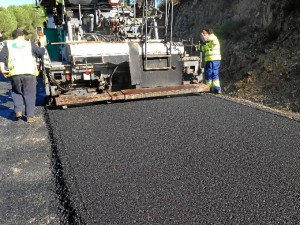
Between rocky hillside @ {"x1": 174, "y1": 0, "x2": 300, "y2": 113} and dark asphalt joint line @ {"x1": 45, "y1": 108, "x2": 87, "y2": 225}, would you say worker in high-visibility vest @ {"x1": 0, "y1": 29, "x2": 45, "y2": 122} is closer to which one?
dark asphalt joint line @ {"x1": 45, "y1": 108, "x2": 87, "y2": 225}

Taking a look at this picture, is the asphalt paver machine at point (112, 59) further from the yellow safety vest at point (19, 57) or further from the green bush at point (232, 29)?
the green bush at point (232, 29)

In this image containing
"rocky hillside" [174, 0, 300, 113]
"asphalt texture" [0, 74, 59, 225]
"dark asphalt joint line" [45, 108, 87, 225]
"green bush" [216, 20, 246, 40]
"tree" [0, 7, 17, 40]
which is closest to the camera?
"dark asphalt joint line" [45, 108, 87, 225]

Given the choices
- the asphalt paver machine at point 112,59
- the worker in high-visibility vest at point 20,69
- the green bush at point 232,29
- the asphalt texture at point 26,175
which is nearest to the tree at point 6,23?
the green bush at point 232,29

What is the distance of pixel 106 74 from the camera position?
5.77 metres

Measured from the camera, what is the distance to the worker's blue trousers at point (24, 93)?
4770 millimetres

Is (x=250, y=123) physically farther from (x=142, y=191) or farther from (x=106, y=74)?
(x=106, y=74)

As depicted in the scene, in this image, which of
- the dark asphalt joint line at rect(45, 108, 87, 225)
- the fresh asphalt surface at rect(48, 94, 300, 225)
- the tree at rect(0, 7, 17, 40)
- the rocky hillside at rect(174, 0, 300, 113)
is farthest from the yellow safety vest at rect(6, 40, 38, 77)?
the tree at rect(0, 7, 17, 40)

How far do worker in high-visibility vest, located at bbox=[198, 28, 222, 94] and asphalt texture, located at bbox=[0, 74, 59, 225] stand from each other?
3.89 meters

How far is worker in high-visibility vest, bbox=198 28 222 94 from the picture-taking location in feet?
23.2

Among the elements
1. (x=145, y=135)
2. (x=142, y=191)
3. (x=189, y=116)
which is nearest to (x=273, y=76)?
(x=189, y=116)

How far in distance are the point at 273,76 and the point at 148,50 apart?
371 centimetres

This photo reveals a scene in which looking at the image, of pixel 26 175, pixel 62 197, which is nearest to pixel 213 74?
pixel 26 175

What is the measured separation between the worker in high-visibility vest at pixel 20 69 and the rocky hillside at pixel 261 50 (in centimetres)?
495

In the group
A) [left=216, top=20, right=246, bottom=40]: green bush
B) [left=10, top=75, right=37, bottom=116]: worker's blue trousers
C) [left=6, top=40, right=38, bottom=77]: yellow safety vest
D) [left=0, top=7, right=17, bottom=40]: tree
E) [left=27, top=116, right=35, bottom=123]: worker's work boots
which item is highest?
[left=0, top=7, right=17, bottom=40]: tree
